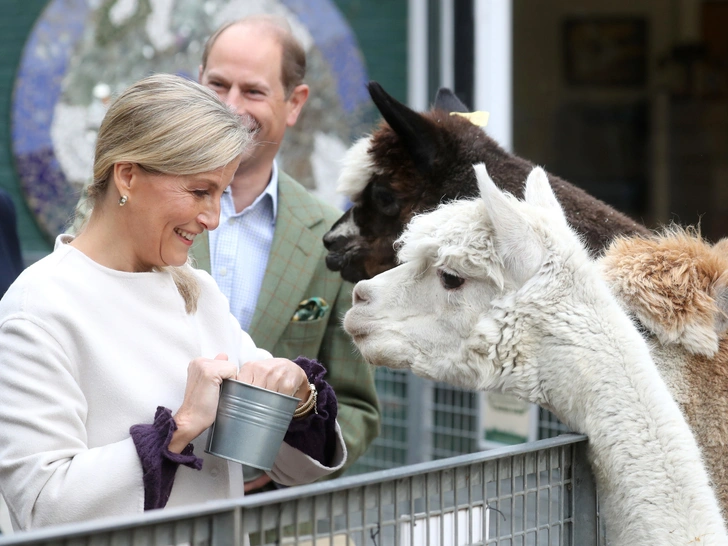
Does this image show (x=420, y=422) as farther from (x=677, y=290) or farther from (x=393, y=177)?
(x=677, y=290)

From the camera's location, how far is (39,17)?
5883 millimetres

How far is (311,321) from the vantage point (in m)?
2.91

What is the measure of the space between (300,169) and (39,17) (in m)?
2.05

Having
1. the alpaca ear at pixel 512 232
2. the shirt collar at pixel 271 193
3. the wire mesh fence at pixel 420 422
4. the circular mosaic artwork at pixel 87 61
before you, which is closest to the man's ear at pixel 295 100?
the shirt collar at pixel 271 193

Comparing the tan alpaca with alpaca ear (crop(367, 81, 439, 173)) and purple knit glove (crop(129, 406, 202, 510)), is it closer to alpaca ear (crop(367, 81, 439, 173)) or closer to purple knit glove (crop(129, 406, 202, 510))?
alpaca ear (crop(367, 81, 439, 173))

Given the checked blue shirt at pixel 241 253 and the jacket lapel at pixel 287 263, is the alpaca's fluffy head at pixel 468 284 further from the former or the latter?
the checked blue shirt at pixel 241 253

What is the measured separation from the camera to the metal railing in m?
1.27

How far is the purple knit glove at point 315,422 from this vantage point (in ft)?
6.98

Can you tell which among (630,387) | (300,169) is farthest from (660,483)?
(300,169)

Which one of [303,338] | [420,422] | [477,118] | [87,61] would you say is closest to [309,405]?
[303,338]

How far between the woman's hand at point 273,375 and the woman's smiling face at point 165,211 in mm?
301

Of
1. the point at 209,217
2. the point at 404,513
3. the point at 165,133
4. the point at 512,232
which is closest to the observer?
the point at 404,513

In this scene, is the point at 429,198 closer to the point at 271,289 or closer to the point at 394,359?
the point at 271,289

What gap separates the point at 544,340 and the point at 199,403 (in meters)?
0.83
